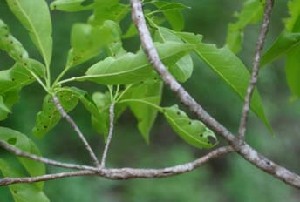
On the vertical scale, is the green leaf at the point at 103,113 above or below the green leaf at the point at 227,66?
below

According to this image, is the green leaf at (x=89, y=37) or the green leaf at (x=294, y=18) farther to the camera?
the green leaf at (x=294, y=18)

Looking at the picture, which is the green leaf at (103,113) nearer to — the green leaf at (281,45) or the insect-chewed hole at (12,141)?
the insect-chewed hole at (12,141)

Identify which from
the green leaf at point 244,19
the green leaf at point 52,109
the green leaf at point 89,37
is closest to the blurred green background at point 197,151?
the green leaf at point 244,19

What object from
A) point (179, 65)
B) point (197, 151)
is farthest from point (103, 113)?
point (197, 151)

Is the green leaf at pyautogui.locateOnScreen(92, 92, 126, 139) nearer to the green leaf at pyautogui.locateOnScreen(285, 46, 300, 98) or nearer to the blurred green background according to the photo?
the green leaf at pyautogui.locateOnScreen(285, 46, 300, 98)

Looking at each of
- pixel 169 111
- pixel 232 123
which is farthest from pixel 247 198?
pixel 169 111

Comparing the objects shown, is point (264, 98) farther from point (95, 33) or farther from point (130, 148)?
point (95, 33)
